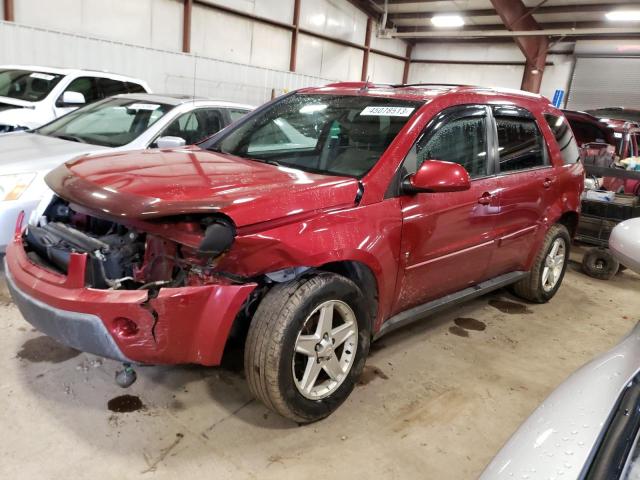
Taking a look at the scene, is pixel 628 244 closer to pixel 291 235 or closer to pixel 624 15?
pixel 291 235

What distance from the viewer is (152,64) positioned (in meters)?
10.6

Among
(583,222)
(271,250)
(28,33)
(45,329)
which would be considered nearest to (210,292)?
(271,250)

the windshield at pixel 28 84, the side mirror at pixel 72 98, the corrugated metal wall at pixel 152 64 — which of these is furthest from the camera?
the corrugated metal wall at pixel 152 64

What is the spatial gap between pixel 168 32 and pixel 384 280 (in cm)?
1070

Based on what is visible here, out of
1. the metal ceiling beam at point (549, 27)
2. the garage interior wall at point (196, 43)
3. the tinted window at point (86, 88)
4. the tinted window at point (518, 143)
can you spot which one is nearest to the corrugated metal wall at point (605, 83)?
the metal ceiling beam at point (549, 27)

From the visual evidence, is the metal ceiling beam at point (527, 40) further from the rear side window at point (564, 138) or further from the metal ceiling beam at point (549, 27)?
the rear side window at point (564, 138)

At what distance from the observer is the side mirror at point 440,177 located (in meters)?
2.37

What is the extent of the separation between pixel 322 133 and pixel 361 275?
90cm

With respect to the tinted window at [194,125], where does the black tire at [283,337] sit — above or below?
below

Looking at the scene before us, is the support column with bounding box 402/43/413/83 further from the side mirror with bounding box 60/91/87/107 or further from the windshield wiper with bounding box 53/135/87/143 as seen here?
the windshield wiper with bounding box 53/135/87/143

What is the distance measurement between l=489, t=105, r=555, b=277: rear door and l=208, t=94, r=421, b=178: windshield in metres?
0.82

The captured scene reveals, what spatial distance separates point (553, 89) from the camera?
1627 cm

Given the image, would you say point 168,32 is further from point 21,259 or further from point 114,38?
point 21,259

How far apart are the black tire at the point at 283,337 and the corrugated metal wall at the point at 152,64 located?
7.50 meters
